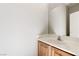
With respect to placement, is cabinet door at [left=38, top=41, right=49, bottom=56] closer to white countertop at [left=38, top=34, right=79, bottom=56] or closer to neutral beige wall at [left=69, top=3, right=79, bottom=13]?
white countertop at [left=38, top=34, right=79, bottom=56]

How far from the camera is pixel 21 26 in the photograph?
1.18 metres

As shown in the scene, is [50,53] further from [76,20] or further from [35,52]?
[76,20]

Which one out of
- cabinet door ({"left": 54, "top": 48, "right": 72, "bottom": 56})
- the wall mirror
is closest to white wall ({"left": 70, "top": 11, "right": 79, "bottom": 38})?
the wall mirror

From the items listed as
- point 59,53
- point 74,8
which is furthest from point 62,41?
point 74,8

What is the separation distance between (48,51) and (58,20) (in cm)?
32

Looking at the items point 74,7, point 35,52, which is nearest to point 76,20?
point 74,7

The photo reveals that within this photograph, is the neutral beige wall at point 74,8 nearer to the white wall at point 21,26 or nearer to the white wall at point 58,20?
the white wall at point 58,20

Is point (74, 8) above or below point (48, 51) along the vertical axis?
above

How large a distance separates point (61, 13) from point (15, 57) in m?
0.61

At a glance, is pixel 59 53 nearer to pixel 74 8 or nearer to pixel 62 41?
pixel 62 41

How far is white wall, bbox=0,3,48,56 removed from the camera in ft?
3.81

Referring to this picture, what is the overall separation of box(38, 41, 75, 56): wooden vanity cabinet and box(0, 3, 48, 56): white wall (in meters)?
0.06

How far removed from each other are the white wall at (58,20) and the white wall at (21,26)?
2.4 inches

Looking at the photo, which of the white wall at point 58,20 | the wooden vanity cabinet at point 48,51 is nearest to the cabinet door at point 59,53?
the wooden vanity cabinet at point 48,51
